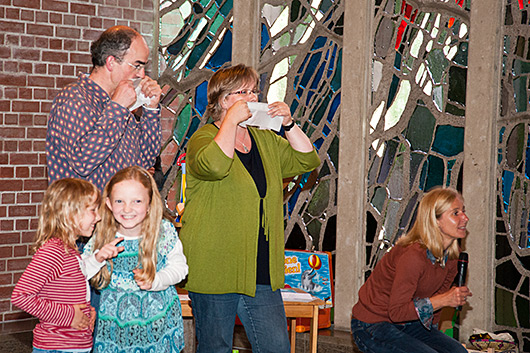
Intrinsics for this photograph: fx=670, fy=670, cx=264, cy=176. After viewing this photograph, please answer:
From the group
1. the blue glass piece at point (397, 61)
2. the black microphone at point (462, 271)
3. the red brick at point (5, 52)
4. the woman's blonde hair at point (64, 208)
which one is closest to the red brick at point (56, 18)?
the red brick at point (5, 52)

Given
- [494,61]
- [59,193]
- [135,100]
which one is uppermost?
[494,61]

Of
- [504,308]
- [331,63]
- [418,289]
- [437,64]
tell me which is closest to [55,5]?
[331,63]

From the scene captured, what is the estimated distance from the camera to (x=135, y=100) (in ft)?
8.86

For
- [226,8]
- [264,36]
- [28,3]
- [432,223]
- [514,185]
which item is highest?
[226,8]

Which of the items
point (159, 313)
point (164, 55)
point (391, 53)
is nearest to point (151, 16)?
point (164, 55)

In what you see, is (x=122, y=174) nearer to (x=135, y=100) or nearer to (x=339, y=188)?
(x=135, y=100)

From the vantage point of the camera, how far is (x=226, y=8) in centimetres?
545

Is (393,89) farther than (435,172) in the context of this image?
Yes

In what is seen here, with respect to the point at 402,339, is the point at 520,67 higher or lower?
higher

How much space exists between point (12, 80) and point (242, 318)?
10.7 feet

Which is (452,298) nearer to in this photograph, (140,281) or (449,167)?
(140,281)

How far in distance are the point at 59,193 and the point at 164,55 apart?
10.9ft

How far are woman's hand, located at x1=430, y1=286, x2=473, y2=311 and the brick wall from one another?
123 inches

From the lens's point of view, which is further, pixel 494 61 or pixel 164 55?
pixel 164 55
